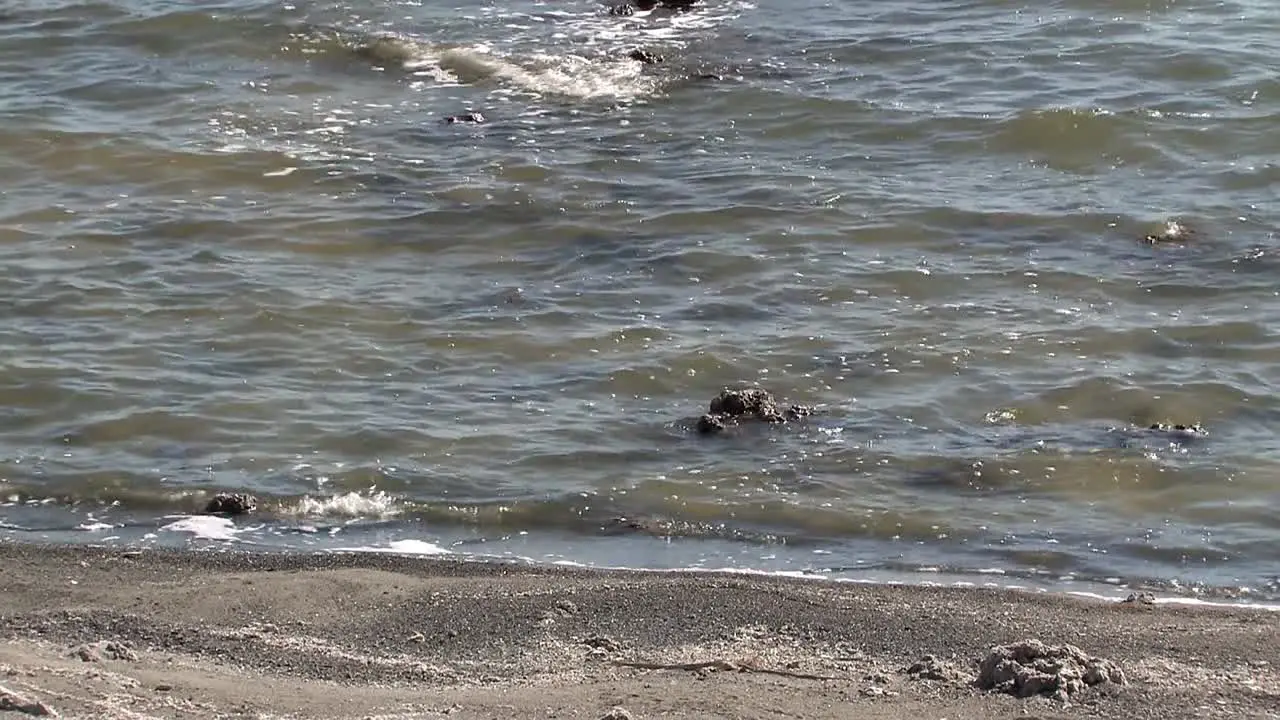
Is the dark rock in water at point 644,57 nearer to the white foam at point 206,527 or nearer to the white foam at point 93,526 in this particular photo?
the white foam at point 206,527

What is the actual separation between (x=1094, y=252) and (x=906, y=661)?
5.17 meters

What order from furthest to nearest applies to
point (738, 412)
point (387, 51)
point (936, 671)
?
point (387, 51)
point (738, 412)
point (936, 671)

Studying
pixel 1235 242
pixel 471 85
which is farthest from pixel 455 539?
pixel 471 85

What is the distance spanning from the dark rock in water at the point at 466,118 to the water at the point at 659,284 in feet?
0.35

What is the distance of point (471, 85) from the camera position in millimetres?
14078

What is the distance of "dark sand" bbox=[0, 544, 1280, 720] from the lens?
5227 millimetres

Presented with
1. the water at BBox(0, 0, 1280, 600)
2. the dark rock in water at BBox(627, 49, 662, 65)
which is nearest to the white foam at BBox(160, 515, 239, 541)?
the water at BBox(0, 0, 1280, 600)

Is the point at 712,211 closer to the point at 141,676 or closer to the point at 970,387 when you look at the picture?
the point at 970,387

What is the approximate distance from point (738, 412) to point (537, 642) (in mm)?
2583

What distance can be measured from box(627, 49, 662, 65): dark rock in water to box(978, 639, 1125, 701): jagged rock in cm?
933

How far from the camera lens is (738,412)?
8344 mm

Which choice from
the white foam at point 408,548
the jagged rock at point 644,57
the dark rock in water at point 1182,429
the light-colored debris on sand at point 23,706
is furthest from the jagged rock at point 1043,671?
the jagged rock at point 644,57

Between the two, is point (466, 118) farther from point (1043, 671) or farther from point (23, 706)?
point (23, 706)

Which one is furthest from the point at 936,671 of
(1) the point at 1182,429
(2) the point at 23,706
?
(1) the point at 1182,429
